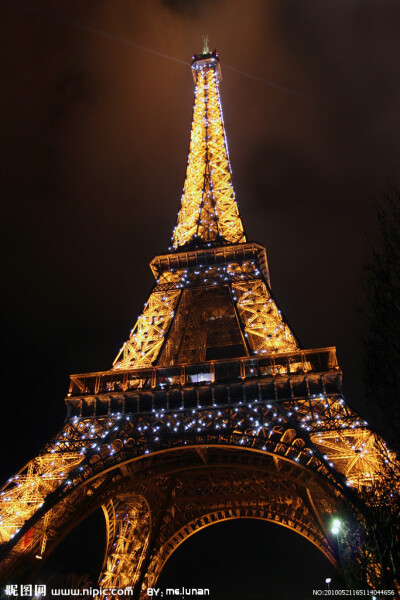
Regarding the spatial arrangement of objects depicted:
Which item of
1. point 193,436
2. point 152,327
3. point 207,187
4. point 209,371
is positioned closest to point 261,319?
point 209,371

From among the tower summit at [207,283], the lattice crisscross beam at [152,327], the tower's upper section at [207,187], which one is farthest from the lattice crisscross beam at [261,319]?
the tower's upper section at [207,187]

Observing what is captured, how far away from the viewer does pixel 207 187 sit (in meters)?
31.2

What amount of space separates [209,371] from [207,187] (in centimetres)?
1580

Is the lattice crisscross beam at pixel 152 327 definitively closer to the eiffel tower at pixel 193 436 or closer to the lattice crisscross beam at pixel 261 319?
the eiffel tower at pixel 193 436

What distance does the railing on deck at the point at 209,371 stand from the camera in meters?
17.8

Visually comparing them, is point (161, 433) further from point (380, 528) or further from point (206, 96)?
point (206, 96)

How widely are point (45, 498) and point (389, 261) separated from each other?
12.3 m

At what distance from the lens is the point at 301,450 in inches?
586

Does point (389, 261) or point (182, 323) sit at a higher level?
point (182, 323)

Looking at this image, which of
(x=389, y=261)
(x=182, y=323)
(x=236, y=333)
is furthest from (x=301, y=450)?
(x=236, y=333)

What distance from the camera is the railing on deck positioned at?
17797mm

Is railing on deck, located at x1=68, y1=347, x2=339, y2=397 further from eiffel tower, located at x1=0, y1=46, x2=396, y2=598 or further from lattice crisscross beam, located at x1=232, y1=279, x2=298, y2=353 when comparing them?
lattice crisscross beam, located at x1=232, y1=279, x2=298, y2=353

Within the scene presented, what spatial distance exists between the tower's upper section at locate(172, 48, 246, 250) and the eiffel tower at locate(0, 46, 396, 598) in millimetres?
174

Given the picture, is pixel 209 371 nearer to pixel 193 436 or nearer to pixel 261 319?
pixel 193 436
